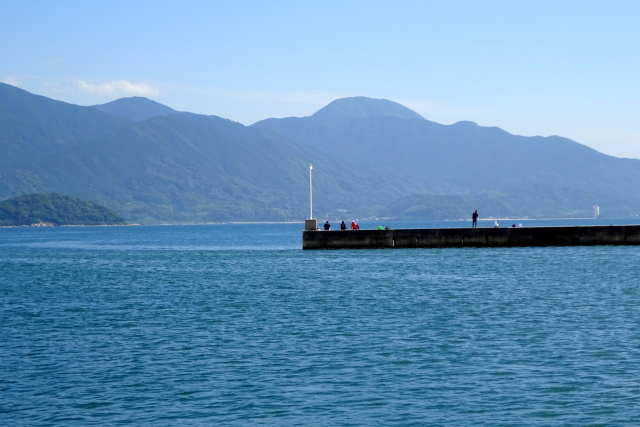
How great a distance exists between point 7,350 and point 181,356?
585 centimetres

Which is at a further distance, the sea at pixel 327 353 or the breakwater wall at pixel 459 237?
the breakwater wall at pixel 459 237

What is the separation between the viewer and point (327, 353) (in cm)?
2734

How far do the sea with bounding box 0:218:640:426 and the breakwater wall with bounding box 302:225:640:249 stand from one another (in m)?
23.8

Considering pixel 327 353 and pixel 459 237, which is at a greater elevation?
pixel 459 237

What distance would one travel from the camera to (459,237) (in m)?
80.2

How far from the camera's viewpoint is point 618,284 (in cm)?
5006

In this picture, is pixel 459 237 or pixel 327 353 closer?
pixel 327 353

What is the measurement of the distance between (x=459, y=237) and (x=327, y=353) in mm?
54160

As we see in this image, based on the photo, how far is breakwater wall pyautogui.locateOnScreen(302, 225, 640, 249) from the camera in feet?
257

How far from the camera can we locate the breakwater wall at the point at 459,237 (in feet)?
257

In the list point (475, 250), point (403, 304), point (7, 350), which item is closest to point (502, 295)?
point (403, 304)

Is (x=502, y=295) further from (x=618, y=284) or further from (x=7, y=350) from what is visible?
(x=7, y=350)

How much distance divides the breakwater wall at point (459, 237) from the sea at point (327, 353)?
2377 cm

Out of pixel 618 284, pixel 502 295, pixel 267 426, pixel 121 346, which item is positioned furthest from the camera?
pixel 618 284
